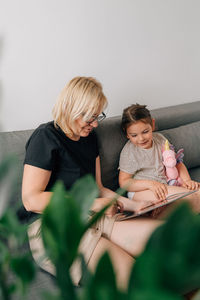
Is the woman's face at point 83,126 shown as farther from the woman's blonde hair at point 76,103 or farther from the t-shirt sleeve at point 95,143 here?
the t-shirt sleeve at point 95,143

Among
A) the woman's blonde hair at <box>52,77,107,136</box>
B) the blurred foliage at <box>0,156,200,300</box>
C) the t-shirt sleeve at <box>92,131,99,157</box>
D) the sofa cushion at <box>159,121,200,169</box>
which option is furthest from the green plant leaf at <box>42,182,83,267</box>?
the sofa cushion at <box>159,121,200,169</box>

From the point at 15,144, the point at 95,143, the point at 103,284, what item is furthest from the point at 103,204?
the point at 103,284

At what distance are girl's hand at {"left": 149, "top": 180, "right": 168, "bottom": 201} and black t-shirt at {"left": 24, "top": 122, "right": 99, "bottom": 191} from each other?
13.7 inches

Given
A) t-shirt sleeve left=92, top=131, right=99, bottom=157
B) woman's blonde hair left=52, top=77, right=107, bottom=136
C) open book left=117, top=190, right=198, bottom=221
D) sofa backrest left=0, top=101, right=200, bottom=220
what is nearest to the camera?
open book left=117, top=190, right=198, bottom=221

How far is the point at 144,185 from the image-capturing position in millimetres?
1731

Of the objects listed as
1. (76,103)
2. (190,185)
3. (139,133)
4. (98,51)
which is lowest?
(190,185)

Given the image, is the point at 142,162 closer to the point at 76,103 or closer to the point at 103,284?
the point at 76,103

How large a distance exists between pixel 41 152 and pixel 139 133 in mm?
633

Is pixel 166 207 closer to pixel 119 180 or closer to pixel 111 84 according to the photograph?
pixel 119 180

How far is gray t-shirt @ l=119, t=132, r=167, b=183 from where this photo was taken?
1.74 metres

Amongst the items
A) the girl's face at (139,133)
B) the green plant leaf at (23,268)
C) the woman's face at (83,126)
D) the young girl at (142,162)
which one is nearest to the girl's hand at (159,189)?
the young girl at (142,162)

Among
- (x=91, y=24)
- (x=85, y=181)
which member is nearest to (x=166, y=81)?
(x=91, y=24)

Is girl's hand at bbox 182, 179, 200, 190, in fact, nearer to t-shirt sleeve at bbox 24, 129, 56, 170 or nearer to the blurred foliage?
t-shirt sleeve at bbox 24, 129, 56, 170

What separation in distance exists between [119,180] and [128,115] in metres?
0.36
